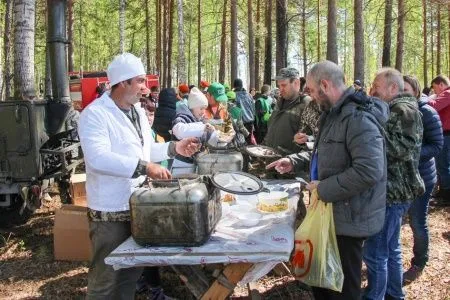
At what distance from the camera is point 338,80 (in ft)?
9.09

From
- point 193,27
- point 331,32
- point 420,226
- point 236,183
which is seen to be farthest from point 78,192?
point 193,27

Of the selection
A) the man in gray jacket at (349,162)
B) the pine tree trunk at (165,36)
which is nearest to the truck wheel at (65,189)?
the man in gray jacket at (349,162)

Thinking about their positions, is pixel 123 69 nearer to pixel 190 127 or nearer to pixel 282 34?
pixel 190 127

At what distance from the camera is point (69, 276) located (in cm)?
458

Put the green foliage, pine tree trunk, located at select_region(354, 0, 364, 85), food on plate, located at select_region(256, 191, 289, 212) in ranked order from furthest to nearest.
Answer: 1. the green foliage
2. pine tree trunk, located at select_region(354, 0, 364, 85)
3. food on plate, located at select_region(256, 191, 289, 212)

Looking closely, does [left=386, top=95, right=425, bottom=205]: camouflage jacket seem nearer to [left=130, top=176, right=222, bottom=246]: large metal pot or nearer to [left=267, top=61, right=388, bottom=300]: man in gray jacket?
[left=267, top=61, right=388, bottom=300]: man in gray jacket

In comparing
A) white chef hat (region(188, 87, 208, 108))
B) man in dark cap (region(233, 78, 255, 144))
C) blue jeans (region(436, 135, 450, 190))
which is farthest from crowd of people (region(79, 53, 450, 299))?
man in dark cap (region(233, 78, 255, 144))

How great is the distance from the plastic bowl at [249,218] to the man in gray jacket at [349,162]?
1.34 ft

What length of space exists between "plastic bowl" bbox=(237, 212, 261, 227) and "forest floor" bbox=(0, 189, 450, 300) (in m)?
1.04

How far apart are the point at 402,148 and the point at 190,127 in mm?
1928

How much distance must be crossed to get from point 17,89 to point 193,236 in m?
6.21

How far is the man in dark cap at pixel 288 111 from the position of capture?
4805 mm

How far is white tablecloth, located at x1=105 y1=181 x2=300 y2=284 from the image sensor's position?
241 cm

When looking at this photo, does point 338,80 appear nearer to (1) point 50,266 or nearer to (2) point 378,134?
(2) point 378,134
